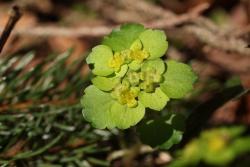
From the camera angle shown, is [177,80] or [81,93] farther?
[81,93]

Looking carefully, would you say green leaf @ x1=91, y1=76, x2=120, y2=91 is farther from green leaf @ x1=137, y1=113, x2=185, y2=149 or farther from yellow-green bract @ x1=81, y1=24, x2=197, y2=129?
green leaf @ x1=137, y1=113, x2=185, y2=149

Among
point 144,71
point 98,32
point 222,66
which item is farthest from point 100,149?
point 222,66

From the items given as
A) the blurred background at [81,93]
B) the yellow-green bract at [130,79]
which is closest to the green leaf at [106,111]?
the yellow-green bract at [130,79]

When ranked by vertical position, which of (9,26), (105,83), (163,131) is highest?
(9,26)

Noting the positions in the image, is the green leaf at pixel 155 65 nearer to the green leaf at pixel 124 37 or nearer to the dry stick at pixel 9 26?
the green leaf at pixel 124 37

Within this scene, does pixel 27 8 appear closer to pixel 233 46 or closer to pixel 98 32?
pixel 98 32

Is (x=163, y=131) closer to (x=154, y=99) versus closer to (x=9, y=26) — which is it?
(x=154, y=99)

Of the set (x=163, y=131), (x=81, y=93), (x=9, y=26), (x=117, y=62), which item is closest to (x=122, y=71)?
(x=117, y=62)

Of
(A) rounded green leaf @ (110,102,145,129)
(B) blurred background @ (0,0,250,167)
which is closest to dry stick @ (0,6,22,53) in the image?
(B) blurred background @ (0,0,250,167)
